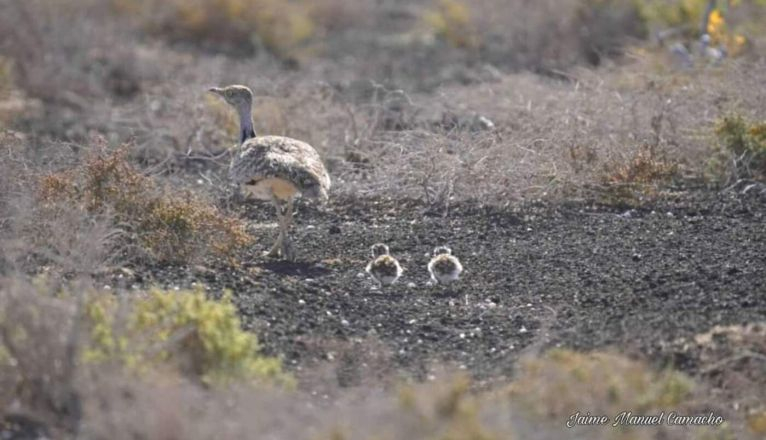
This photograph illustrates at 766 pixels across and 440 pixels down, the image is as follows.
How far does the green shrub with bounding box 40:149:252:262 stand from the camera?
10711 millimetres

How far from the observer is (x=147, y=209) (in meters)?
11.0

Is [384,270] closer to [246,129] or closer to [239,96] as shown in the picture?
[246,129]

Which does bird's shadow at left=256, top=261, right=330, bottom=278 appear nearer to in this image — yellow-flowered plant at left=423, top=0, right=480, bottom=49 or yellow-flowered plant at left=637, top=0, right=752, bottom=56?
yellow-flowered plant at left=637, top=0, right=752, bottom=56

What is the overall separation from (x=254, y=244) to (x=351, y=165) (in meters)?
2.78

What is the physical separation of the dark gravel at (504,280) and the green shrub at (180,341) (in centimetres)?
85

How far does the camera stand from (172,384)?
6.75m

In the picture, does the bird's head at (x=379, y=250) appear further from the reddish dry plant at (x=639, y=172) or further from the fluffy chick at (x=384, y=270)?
the reddish dry plant at (x=639, y=172)

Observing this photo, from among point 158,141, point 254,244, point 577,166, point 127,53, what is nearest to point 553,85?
point 577,166

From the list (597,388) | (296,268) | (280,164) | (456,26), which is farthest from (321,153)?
(456,26)

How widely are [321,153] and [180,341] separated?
7.90m

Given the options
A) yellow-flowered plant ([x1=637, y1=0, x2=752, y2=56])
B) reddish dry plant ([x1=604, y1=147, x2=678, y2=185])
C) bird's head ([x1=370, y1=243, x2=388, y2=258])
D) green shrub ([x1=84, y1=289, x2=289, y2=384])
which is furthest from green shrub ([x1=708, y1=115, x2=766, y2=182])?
green shrub ([x1=84, y1=289, x2=289, y2=384])

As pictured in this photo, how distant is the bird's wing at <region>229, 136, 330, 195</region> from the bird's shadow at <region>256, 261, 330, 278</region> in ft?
2.15

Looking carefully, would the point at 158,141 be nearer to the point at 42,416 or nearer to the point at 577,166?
the point at 577,166
